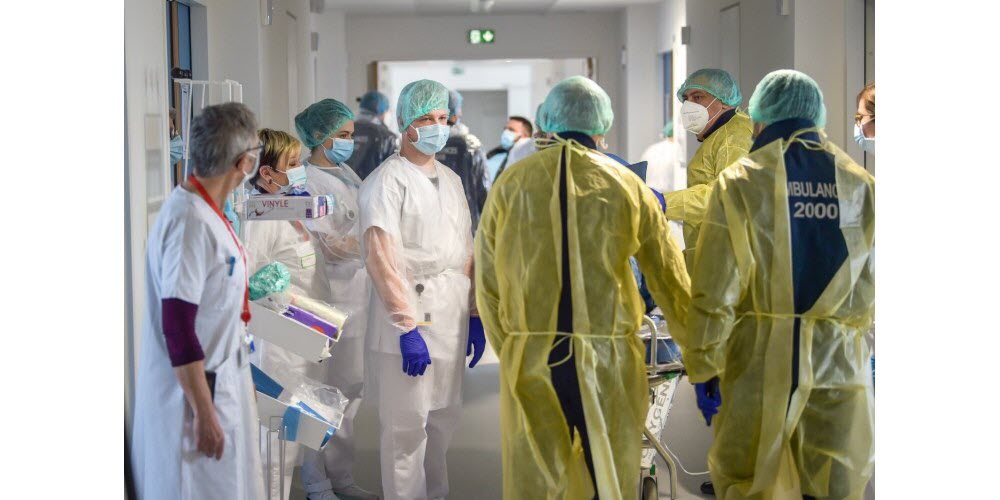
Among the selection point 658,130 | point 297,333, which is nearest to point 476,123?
point 658,130

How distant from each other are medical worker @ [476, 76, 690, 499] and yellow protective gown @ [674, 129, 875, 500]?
153 mm

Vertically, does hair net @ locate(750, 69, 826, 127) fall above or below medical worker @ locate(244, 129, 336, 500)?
above

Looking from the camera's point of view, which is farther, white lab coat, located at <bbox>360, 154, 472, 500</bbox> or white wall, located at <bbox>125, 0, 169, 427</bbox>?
white lab coat, located at <bbox>360, 154, 472, 500</bbox>

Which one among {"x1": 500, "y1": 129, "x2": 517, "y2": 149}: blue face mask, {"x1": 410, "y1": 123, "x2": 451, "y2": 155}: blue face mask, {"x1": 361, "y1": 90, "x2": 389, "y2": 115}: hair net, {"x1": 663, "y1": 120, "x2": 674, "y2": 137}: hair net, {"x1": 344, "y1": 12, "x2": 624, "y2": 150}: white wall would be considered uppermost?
{"x1": 344, "y1": 12, "x2": 624, "y2": 150}: white wall

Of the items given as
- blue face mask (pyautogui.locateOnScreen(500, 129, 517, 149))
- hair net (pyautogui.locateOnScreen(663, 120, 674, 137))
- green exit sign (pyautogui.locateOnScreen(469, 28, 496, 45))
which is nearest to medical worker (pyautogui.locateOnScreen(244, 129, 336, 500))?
green exit sign (pyautogui.locateOnScreen(469, 28, 496, 45))

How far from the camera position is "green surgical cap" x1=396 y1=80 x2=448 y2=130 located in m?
3.14

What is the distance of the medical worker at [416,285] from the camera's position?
3148 mm

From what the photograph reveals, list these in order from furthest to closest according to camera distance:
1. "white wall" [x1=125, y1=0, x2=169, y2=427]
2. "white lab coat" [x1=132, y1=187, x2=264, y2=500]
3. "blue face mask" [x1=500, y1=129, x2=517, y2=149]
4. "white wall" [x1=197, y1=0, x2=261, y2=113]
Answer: "blue face mask" [x1=500, y1=129, x2=517, y2=149] → "white wall" [x1=197, y1=0, x2=261, y2=113] → "white wall" [x1=125, y1=0, x2=169, y2=427] → "white lab coat" [x1=132, y1=187, x2=264, y2=500]

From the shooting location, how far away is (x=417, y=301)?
10.5ft

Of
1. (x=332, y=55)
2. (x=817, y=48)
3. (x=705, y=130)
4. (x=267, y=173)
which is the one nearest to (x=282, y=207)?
(x=267, y=173)

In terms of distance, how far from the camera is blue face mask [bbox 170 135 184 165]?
8.48 feet

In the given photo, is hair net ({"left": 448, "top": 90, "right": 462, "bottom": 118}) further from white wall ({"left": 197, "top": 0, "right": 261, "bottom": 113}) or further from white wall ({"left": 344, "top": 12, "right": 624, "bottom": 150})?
white wall ({"left": 197, "top": 0, "right": 261, "bottom": 113})

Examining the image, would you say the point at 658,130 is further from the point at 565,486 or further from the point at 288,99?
the point at 565,486

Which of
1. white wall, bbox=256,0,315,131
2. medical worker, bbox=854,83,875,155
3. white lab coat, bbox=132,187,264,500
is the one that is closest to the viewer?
white lab coat, bbox=132,187,264,500
